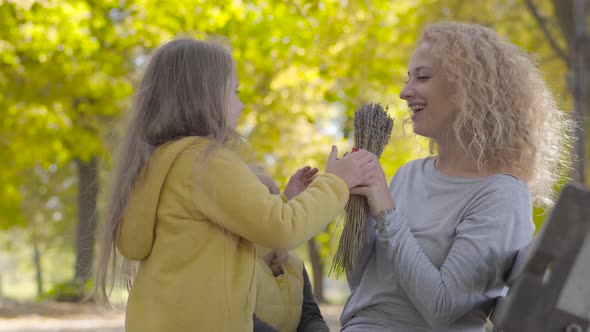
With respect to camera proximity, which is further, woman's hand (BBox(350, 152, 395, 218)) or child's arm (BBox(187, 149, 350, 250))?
woman's hand (BBox(350, 152, 395, 218))

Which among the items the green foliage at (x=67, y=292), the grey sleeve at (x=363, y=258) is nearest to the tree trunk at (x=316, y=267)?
the green foliage at (x=67, y=292)

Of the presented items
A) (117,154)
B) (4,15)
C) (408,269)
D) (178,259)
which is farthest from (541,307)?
(4,15)

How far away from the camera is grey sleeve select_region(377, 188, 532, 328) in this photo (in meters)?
2.39

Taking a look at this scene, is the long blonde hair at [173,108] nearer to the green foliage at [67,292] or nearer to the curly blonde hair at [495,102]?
the curly blonde hair at [495,102]

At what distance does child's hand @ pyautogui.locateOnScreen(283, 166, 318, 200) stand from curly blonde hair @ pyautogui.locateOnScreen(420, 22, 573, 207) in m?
0.54

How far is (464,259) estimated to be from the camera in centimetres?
239

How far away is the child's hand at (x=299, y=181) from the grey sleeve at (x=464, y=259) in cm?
39

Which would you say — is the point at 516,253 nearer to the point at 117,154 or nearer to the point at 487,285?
the point at 487,285

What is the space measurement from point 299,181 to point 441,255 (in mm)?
575

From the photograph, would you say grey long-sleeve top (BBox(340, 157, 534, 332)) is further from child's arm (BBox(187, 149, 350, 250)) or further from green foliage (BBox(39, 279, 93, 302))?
green foliage (BBox(39, 279, 93, 302))

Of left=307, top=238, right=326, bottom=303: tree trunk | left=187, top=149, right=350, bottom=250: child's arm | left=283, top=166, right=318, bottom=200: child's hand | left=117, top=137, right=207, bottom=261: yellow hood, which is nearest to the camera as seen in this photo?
left=187, top=149, right=350, bottom=250: child's arm

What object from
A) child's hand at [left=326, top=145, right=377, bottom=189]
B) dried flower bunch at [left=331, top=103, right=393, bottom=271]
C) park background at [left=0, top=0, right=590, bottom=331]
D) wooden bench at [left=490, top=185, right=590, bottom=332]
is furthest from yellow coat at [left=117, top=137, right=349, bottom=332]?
park background at [left=0, top=0, right=590, bottom=331]

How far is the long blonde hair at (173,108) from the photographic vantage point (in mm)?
2436

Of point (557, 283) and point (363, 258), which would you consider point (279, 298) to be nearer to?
point (363, 258)
